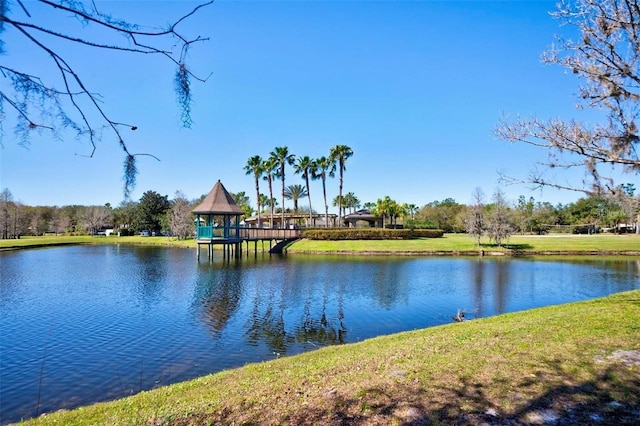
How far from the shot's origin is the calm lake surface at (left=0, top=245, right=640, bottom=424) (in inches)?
368

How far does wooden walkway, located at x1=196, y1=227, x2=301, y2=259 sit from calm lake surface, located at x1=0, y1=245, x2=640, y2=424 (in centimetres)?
676

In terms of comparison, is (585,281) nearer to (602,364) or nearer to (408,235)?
(602,364)

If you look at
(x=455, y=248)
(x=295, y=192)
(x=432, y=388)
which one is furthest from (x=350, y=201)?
(x=432, y=388)

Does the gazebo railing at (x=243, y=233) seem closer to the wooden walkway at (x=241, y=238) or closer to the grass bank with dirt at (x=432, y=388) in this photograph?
the wooden walkway at (x=241, y=238)

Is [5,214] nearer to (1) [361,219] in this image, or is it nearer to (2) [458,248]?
(1) [361,219]

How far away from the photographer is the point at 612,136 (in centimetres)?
844

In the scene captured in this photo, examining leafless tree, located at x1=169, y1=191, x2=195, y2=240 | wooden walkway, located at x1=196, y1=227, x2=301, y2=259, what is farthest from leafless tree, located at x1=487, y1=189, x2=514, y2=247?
leafless tree, located at x1=169, y1=191, x2=195, y2=240

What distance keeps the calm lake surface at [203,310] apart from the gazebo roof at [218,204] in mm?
7446

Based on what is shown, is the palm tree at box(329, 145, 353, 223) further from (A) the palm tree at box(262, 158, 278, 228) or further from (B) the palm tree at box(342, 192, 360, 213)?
(B) the palm tree at box(342, 192, 360, 213)

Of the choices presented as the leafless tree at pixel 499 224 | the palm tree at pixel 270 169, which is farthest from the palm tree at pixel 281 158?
the leafless tree at pixel 499 224

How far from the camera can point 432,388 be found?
5.37 meters

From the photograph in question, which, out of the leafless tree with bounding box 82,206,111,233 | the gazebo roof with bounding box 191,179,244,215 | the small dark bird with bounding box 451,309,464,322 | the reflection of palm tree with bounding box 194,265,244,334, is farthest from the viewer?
the leafless tree with bounding box 82,206,111,233

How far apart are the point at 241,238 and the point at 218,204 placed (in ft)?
15.8

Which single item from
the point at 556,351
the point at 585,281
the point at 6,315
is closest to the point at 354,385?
the point at 556,351
